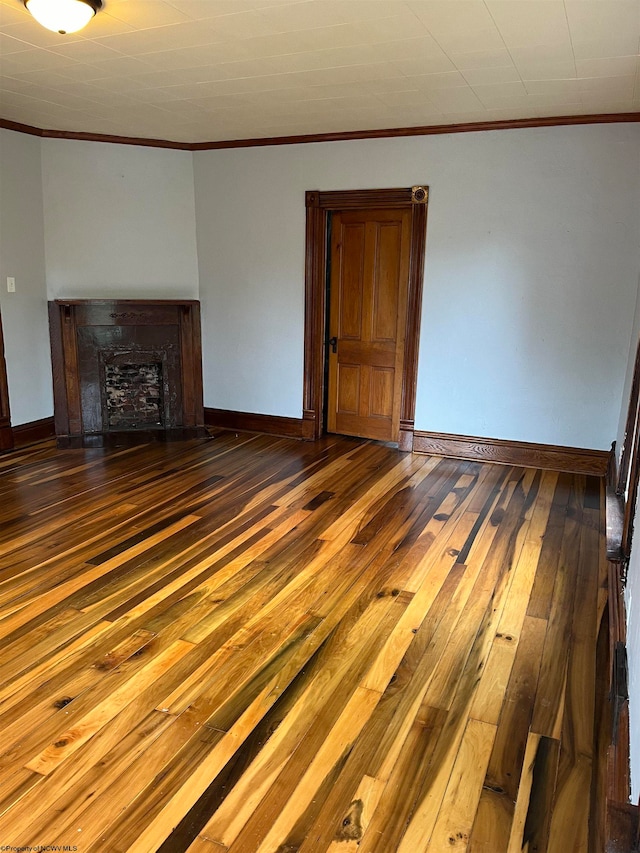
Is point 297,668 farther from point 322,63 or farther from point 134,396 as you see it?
point 134,396

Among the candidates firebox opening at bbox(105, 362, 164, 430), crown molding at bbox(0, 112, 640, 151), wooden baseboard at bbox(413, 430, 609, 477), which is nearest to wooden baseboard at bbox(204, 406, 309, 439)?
firebox opening at bbox(105, 362, 164, 430)

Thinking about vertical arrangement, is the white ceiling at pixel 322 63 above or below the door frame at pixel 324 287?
above

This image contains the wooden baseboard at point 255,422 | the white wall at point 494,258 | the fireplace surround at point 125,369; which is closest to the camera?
the white wall at point 494,258

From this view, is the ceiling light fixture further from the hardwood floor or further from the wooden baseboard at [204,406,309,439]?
the wooden baseboard at [204,406,309,439]

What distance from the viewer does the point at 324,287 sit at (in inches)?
232

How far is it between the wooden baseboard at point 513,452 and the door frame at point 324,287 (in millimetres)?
229

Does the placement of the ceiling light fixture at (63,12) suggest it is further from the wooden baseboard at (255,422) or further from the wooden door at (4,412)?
the wooden baseboard at (255,422)

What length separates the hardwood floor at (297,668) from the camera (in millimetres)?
1872

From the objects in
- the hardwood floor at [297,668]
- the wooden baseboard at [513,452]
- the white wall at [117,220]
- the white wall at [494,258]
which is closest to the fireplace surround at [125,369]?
the white wall at [117,220]

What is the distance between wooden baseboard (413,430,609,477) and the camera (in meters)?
5.07

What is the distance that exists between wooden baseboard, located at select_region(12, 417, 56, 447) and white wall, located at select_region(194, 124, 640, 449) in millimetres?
2175

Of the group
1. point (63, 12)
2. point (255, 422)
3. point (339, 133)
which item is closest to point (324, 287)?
point (339, 133)

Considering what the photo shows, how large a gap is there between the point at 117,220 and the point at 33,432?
207 centimetres

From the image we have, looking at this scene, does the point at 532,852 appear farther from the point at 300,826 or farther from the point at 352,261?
the point at 352,261
